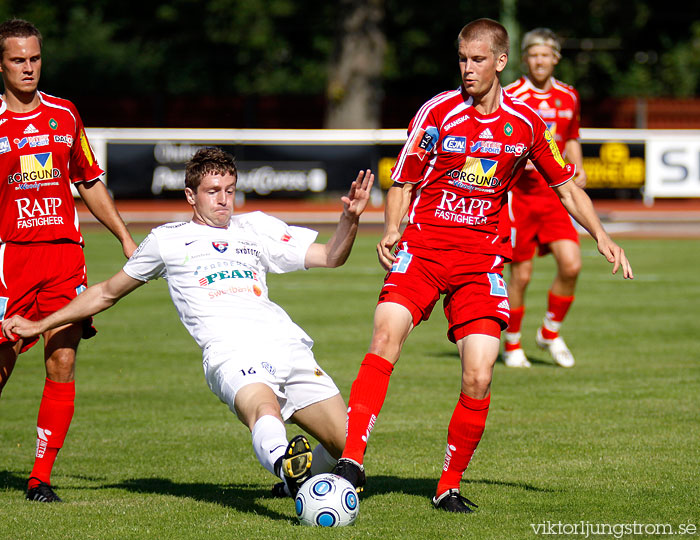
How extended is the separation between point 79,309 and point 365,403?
155 cm

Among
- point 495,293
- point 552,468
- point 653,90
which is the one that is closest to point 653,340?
point 552,468

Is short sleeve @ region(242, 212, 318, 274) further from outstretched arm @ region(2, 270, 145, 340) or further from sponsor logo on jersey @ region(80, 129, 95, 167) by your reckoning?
sponsor logo on jersey @ region(80, 129, 95, 167)

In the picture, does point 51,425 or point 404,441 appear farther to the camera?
point 404,441

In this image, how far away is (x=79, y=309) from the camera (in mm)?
5871

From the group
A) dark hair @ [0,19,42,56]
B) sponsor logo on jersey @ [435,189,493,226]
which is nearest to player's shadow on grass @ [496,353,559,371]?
sponsor logo on jersey @ [435,189,493,226]

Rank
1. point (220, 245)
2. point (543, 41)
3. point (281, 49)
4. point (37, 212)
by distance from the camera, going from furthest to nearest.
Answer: point (281, 49), point (543, 41), point (37, 212), point (220, 245)

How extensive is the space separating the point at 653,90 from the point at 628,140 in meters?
18.2

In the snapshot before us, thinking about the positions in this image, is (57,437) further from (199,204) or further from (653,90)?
(653,90)

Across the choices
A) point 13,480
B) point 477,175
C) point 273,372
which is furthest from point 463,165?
point 13,480

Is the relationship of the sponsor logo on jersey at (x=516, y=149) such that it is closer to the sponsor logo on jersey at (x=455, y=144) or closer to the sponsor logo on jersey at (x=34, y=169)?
the sponsor logo on jersey at (x=455, y=144)

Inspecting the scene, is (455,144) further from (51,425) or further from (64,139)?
(51,425)

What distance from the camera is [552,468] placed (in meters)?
6.66

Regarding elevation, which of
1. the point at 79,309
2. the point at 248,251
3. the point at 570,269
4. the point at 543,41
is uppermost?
the point at 543,41

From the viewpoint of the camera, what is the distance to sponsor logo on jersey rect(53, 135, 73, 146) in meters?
6.29
